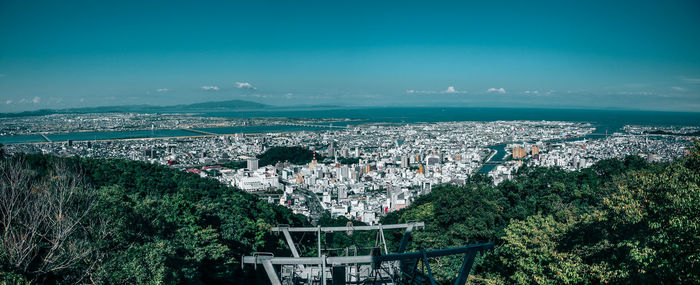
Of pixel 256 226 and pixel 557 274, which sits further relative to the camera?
pixel 256 226

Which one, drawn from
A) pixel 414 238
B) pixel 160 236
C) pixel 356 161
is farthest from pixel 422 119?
pixel 160 236

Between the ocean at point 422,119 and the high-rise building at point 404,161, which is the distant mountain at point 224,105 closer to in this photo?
the ocean at point 422,119

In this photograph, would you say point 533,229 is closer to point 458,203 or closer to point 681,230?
point 681,230

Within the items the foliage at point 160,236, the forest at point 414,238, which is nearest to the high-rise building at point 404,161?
the foliage at point 160,236

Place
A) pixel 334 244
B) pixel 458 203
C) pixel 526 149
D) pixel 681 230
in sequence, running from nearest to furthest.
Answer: pixel 681 230
pixel 458 203
pixel 334 244
pixel 526 149

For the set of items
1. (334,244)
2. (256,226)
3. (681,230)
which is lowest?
(334,244)

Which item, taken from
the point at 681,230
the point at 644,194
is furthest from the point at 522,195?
the point at 681,230

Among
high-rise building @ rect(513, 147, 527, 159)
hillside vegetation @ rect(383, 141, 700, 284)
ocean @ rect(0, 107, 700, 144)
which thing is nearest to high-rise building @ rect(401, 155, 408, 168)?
high-rise building @ rect(513, 147, 527, 159)

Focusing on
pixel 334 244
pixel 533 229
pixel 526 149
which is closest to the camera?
pixel 533 229

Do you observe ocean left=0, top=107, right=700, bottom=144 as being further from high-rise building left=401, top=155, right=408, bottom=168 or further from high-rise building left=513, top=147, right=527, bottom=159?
high-rise building left=401, top=155, right=408, bottom=168
